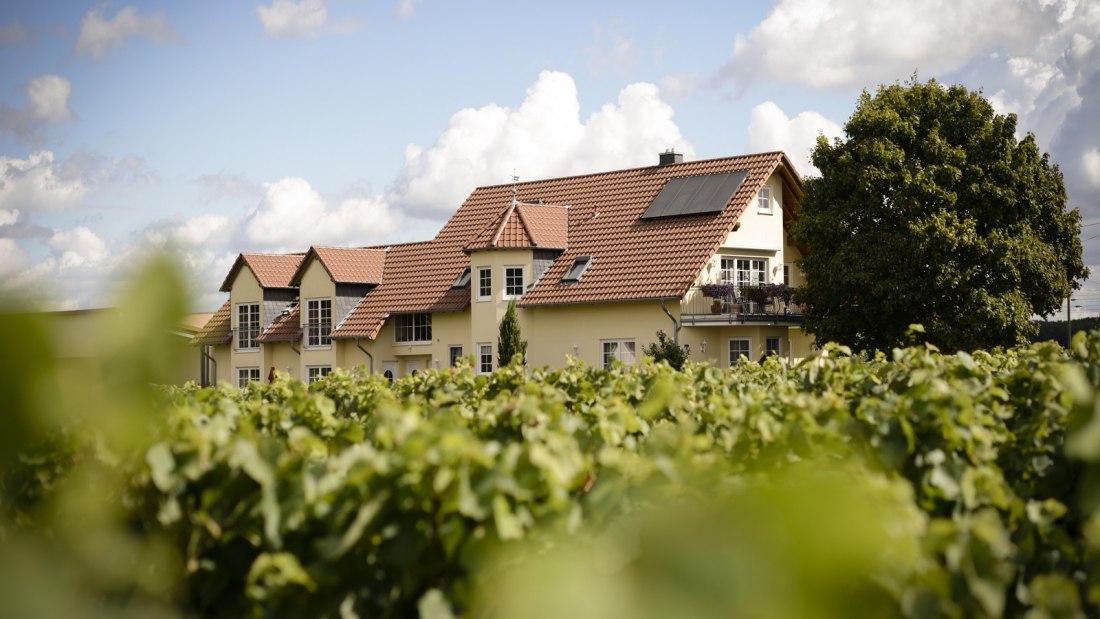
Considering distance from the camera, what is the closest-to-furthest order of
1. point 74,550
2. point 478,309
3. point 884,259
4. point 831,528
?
point 831,528, point 74,550, point 884,259, point 478,309

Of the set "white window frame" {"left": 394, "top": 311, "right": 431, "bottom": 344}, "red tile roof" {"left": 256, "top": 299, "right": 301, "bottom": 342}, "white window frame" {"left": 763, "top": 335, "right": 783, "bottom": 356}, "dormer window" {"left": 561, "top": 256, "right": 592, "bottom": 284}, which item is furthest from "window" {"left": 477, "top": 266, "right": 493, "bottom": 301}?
"white window frame" {"left": 763, "top": 335, "right": 783, "bottom": 356}

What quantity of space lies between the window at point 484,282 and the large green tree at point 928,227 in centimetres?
1089

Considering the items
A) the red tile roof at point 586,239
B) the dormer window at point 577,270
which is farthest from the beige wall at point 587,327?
the dormer window at point 577,270

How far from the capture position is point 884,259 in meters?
38.4

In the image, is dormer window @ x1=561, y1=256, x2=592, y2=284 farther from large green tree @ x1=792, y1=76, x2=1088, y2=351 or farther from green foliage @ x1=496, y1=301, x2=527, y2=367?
large green tree @ x1=792, y1=76, x2=1088, y2=351

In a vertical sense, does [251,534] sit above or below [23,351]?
below

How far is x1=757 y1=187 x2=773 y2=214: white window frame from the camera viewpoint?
137ft

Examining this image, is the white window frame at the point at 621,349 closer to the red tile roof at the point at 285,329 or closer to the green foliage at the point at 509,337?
the green foliage at the point at 509,337

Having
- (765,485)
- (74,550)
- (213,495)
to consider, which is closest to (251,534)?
(213,495)

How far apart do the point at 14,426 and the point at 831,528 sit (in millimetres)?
526

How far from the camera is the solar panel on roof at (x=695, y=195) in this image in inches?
1591

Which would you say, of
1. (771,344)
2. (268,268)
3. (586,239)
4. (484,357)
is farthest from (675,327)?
(268,268)

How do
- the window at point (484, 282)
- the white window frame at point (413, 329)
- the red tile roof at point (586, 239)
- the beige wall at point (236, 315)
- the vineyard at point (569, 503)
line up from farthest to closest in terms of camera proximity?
1. the beige wall at point (236, 315)
2. the white window frame at point (413, 329)
3. the window at point (484, 282)
4. the red tile roof at point (586, 239)
5. the vineyard at point (569, 503)

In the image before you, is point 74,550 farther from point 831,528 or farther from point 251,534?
point 251,534
